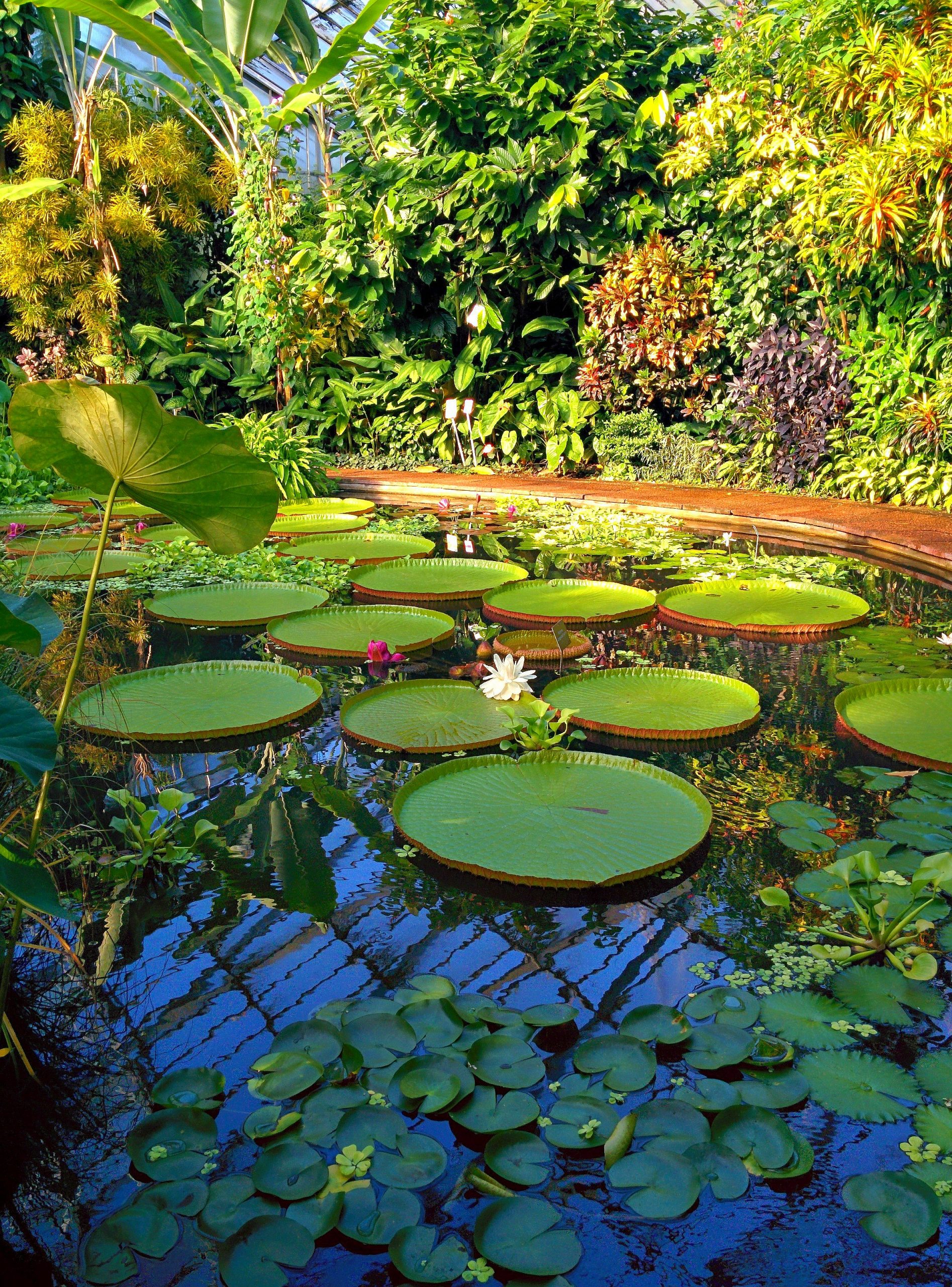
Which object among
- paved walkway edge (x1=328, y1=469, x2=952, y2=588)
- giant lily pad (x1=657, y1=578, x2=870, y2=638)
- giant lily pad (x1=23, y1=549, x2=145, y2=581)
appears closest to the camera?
giant lily pad (x1=657, y1=578, x2=870, y2=638)

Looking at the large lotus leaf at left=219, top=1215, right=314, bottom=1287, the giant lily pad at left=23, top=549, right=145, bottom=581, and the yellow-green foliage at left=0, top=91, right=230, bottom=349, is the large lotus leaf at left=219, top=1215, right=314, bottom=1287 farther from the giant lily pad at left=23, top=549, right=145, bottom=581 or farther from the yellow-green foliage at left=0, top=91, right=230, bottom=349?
the yellow-green foliage at left=0, top=91, right=230, bottom=349

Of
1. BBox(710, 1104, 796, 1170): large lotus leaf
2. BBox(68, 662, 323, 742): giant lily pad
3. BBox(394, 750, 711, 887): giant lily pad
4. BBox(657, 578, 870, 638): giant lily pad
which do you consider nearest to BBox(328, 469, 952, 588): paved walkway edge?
BBox(657, 578, 870, 638): giant lily pad

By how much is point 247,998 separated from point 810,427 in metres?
6.54

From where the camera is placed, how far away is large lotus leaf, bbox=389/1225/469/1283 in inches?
44.8

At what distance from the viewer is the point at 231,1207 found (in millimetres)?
1223

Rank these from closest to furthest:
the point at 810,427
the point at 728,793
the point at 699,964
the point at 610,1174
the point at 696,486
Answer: the point at 610,1174 → the point at 699,964 → the point at 728,793 → the point at 810,427 → the point at 696,486

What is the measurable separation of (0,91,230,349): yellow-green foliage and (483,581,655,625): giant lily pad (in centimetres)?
762

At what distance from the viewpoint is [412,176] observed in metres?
9.04

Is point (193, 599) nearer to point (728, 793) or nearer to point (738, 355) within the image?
point (728, 793)

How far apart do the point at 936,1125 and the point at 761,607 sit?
2.89m

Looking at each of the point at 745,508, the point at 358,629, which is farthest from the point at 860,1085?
the point at 745,508

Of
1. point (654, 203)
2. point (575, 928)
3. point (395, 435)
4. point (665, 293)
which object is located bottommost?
point (575, 928)

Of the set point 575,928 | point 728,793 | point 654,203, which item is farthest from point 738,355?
point 575,928

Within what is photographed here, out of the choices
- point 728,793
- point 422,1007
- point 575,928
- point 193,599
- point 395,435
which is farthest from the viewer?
point 395,435
